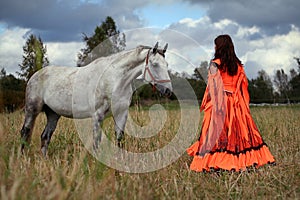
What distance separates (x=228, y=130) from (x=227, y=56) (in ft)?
3.33

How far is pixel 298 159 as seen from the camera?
5.31 metres

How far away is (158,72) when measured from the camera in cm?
557

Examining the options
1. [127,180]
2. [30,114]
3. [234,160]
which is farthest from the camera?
[30,114]

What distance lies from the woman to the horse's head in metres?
0.68

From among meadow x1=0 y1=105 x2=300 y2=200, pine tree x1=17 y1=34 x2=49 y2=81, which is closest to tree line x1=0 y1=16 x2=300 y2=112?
pine tree x1=17 y1=34 x2=49 y2=81

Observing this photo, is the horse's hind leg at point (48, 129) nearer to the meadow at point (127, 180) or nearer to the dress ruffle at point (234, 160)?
the meadow at point (127, 180)

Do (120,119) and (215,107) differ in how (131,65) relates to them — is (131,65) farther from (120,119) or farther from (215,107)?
(215,107)

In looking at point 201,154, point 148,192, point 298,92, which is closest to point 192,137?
point 201,154

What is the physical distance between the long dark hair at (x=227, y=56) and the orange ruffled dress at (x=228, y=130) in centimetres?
8

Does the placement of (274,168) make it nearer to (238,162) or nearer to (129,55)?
(238,162)

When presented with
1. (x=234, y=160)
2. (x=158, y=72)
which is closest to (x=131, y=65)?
(x=158, y=72)

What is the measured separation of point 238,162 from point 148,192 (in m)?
2.21

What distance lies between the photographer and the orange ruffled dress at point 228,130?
5.05 metres

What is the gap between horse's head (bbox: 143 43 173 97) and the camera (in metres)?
5.53
